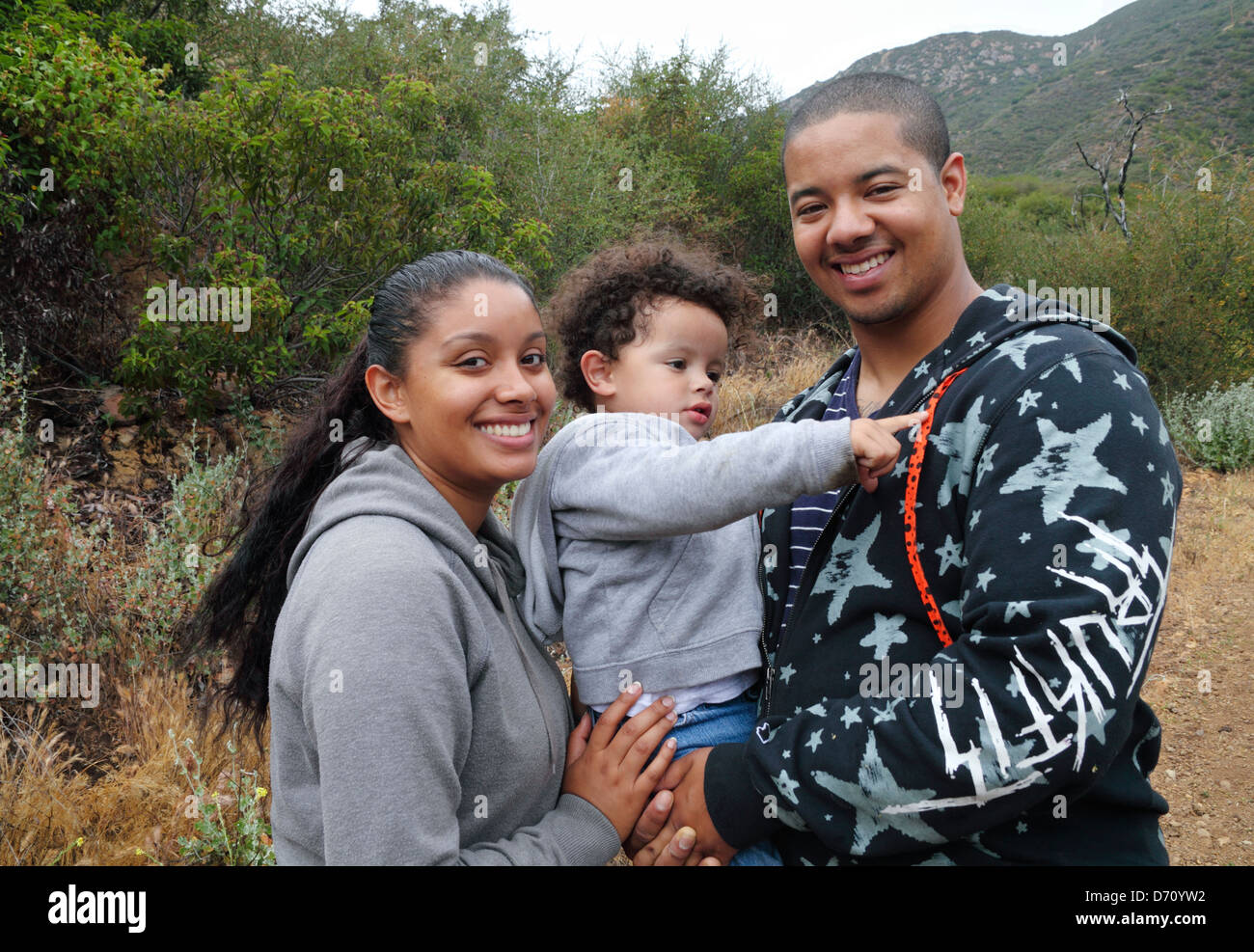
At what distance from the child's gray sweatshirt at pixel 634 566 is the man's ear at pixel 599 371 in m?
0.42

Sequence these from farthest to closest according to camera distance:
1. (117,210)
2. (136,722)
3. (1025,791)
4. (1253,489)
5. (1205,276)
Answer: (1205,276)
(1253,489)
(117,210)
(136,722)
(1025,791)

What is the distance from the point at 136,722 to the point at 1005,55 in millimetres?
60021

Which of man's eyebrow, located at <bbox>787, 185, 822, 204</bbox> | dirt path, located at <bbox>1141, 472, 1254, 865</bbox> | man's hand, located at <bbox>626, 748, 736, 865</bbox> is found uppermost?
man's eyebrow, located at <bbox>787, 185, 822, 204</bbox>

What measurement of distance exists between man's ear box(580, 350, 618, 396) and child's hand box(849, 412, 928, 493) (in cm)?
101

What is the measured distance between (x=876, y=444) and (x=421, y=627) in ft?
2.77

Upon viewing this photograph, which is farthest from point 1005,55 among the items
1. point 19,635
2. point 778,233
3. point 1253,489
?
point 19,635

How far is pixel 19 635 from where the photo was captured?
13.9 ft

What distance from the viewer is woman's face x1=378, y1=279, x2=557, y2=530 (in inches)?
69.8

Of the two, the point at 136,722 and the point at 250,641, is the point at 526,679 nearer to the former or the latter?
the point at 250,641

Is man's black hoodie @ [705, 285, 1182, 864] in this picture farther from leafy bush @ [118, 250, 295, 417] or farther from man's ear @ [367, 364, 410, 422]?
leafy bush @ [118, 250, 295, 417]

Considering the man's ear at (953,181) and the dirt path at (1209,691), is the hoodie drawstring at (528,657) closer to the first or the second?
the man's ear at (953,181)

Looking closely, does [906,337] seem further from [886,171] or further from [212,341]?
[212,341]

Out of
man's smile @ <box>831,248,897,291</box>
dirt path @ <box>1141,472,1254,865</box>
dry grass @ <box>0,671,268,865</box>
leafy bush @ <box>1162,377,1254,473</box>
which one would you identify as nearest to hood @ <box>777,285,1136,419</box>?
man's smile @ <box>831,248,897,291</box>

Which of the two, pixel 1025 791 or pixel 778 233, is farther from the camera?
pixel 778 233
